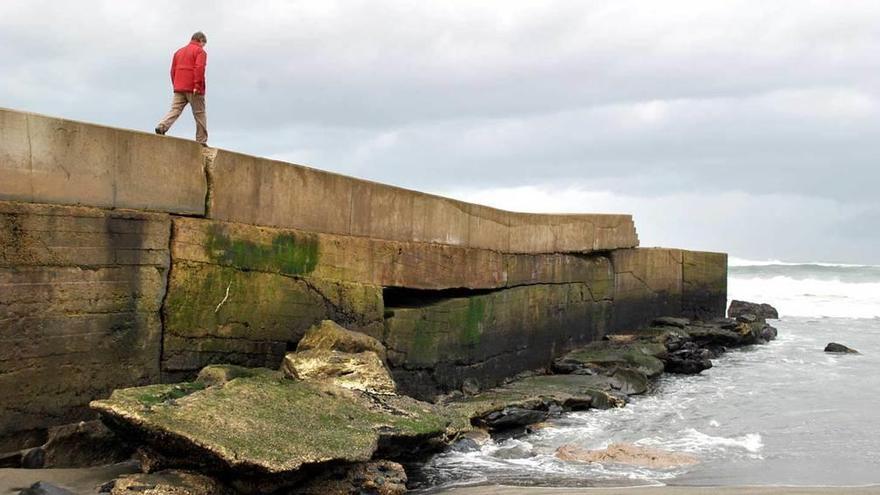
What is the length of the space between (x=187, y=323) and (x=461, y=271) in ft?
12.4

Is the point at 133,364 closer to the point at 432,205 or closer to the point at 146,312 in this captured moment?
the point at 146,312

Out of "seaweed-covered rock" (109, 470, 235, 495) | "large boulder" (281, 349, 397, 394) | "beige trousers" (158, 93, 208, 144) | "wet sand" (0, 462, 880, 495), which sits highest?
"beige trousers" (158, 93, 208, 144)

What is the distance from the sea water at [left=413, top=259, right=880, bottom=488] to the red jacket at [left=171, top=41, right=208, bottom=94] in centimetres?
385

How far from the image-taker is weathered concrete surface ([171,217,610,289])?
6.29 metres

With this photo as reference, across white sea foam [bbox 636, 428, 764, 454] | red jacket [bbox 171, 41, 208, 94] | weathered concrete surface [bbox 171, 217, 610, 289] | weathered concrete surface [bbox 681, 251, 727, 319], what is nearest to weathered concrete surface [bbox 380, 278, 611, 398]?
weathered concrete surface [bbox 171, 217, 610, 289]

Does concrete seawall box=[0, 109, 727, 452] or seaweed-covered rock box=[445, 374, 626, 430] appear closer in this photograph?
concrete seawall box=[0, 109, 727, 452]

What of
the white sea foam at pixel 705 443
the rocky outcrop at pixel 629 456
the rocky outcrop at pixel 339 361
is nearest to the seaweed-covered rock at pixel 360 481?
the rocky outcrop at pixel 339 361

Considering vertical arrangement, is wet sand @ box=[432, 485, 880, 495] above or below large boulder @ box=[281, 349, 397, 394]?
below

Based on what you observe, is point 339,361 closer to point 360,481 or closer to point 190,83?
point 360,481

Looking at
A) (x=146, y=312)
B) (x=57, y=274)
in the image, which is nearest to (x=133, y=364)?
(x=146, y=312)

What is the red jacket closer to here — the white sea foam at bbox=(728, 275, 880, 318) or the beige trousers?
the beige trousers

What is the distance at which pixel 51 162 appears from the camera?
5.33 m

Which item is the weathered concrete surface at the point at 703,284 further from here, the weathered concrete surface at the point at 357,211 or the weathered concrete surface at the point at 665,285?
the weathered concrete surface at the point at 357,211

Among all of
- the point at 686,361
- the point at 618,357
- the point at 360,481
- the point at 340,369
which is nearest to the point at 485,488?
the point at 360,481
